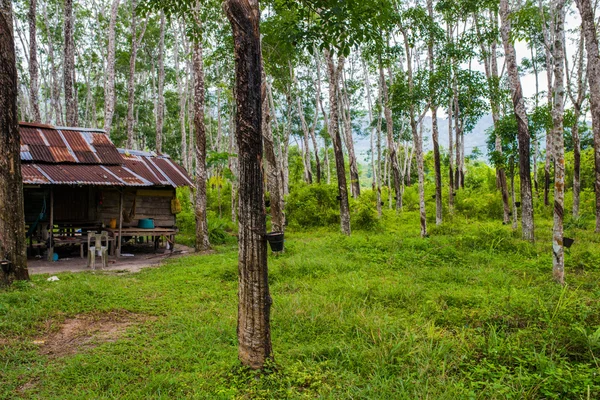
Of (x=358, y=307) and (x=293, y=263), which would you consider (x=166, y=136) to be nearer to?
(x=293, y=263)

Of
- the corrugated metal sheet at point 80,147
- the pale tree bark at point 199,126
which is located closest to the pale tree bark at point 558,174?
the pale tree bark at point 199,126

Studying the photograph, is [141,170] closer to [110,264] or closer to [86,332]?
[110,264]

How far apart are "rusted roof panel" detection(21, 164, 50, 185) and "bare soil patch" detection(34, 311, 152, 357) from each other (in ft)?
18.4

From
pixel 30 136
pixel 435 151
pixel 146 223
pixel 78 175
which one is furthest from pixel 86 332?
pixel 435 151

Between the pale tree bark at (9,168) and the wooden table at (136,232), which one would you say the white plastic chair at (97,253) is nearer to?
the wooden table at (136,232)

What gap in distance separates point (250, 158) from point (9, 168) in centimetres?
587

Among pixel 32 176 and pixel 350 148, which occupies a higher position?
pixel 350 148

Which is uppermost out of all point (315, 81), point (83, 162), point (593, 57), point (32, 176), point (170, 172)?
point (315, 81)

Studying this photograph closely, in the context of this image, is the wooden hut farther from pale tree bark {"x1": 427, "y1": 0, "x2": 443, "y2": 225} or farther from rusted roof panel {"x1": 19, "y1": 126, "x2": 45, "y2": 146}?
pale tree bark {"x1": 427, "y1": 0, "x2": 443, "y2": 225}

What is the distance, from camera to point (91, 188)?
1302 centimetres

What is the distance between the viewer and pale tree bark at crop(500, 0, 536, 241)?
33.9 ft

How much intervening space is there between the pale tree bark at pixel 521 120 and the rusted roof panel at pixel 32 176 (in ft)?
40.3

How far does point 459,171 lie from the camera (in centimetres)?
2505

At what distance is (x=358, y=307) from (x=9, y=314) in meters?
4.98
